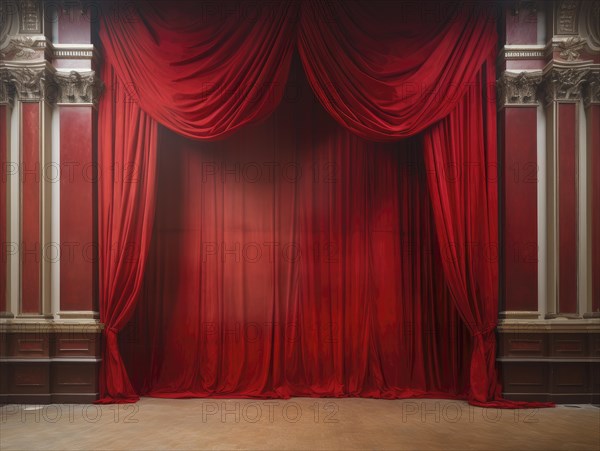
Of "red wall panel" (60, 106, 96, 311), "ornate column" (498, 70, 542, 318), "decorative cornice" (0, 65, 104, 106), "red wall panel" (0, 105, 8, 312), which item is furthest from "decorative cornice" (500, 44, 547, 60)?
"red wall panel" (0, 105, 8, 312)

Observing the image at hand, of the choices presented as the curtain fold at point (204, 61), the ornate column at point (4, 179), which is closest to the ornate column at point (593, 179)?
the curtain fold at point (204, 61)

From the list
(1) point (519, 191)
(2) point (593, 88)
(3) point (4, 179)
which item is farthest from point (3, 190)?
(2) point (593, 88)

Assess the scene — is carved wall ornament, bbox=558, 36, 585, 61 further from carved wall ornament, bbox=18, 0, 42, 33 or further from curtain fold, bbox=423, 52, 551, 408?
carved wall ornament, bbox=18, 0, 42, 33

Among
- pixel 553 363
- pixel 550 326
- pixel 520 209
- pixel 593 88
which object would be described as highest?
pixel 593 88

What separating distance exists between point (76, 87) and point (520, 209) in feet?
15.5

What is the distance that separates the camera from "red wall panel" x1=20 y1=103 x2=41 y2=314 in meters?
6.17

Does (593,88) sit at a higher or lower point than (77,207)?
higher

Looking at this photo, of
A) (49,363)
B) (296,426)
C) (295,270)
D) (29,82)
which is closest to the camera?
(296,426)

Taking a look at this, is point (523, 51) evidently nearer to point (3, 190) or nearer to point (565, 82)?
point (565, 82)

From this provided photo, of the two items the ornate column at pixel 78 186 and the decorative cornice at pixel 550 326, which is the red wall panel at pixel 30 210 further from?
the decorative cornice at pixel 550 326

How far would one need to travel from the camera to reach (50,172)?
633 cm

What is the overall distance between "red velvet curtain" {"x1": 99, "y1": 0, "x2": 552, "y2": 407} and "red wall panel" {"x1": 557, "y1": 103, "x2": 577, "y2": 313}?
657mm

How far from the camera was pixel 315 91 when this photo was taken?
20.7ft

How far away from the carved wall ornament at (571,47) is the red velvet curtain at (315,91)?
700 mm
